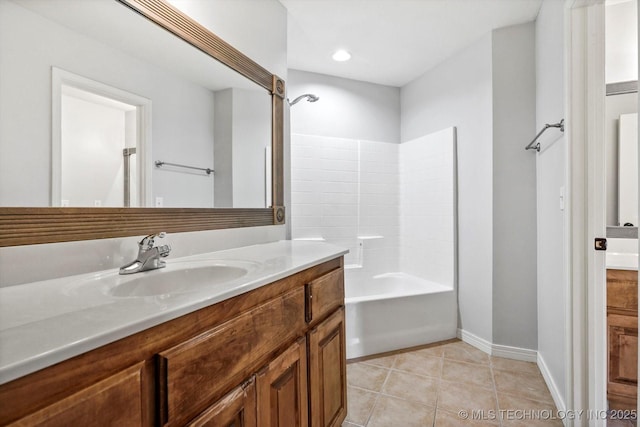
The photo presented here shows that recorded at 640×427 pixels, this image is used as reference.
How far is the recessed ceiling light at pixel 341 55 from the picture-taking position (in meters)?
2.57

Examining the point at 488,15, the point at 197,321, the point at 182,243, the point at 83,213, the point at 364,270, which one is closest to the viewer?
the point at 197,321

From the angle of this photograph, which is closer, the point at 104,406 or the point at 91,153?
the point at 104,406

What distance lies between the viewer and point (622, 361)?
1.53 m

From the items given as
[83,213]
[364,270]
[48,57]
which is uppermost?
[48,57]

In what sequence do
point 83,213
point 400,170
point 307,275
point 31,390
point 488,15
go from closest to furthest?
point 31,390 → point 83,213 → point 307,275 → point 488,15 → point 400,170

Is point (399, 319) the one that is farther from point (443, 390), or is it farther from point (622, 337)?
point (622, 337)

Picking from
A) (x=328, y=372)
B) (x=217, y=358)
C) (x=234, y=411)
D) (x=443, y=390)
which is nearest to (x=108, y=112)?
(x=217, y=358)

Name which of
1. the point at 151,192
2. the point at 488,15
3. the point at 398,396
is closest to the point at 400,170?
the point at 488,15

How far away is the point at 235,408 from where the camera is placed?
0.77m

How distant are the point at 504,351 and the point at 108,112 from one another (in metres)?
2.74

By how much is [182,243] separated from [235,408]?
77 centimetres

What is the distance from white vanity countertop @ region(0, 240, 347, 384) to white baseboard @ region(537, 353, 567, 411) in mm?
1744

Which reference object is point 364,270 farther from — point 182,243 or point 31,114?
point 31,114

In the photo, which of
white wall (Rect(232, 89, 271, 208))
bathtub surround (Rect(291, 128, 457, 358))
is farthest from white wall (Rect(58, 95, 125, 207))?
bathtub surround (Rect(291, 128, 457, 358))
